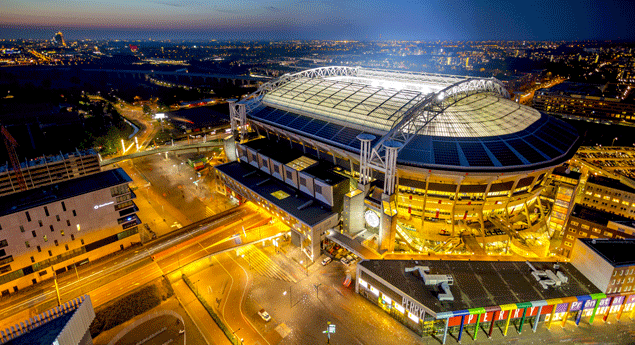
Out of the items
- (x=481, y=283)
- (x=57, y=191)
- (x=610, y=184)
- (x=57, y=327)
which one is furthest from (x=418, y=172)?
(x=57, y=191)

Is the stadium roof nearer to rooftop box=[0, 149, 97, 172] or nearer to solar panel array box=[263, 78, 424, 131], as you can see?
solar panel array box=[263, 78, 424, 131]

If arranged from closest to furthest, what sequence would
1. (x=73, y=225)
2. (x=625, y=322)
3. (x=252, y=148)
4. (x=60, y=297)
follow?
1. (x=625, y=322)
2. (x=60, y=297)
3. (x=73, y=225)
4. (x=252, y=148)

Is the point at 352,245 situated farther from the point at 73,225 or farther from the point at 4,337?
the point at 73,225

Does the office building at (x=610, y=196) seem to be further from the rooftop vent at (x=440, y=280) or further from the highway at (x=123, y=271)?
the highway at (x=123, y=271)

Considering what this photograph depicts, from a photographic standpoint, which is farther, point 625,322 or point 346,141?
point 346,141

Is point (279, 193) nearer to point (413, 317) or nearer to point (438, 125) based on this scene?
point (438, 125)

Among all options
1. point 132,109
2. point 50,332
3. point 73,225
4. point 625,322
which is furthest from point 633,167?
point 132,109

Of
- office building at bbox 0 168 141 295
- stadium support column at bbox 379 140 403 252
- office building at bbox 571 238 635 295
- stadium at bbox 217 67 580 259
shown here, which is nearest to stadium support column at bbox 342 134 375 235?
stadium at bbox 217 67 580 259
